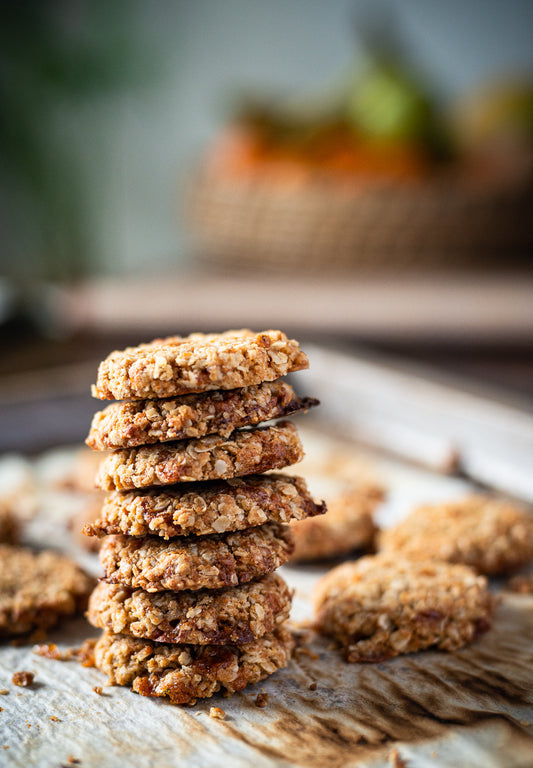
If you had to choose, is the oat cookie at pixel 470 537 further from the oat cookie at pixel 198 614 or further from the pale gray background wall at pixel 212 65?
the pale gray background wall at pixel 212 65

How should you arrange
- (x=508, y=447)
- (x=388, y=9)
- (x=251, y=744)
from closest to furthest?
(x=251, y=744) → (x=508, y=447) → (x=388, y=9)

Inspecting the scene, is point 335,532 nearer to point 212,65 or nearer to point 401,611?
point 401,611

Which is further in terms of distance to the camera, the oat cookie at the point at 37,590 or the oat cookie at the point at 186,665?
the oat cookie at the point at 37,590

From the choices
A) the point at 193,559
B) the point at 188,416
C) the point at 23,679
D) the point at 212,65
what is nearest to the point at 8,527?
the point at 23,679

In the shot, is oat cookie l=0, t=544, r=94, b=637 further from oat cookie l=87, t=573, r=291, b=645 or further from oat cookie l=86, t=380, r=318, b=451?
oat cookie l=86, t=380, r=318, b=451

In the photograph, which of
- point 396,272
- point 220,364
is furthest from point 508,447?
point 396,272

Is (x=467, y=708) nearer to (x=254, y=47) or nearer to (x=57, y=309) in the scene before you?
(x=57, y=309)

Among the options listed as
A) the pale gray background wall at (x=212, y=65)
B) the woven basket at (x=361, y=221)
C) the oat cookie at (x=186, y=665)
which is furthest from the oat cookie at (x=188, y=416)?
the pale gray background wall at (x=212, y=65)
